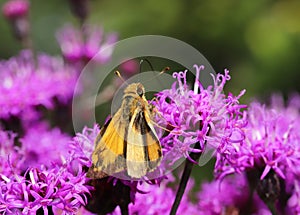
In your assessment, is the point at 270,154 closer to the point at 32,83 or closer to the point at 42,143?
the point at 42,143

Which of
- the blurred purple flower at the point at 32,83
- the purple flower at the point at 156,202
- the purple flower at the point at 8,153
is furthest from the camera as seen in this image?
the blurred purple flower at the point at 32,83

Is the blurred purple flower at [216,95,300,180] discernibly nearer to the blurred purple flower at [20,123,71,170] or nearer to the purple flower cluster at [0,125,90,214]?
the purple flower cluster at [0,125,90,214]

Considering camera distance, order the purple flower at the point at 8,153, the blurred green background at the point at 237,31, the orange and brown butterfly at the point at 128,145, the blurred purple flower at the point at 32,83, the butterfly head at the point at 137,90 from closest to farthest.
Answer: the orange and brown butterfly at the point at 128,145 → the butterfly head at the point at 137,90 → the purple flower at the point at 8,153 → the blurred purple flower at the point at 32,83 → the blurred green background at the point at 237,31

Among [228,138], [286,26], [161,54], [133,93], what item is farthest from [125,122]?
[286,26]

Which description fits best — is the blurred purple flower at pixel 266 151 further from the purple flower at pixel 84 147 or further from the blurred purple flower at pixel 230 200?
the purple flower at pixel 84 147

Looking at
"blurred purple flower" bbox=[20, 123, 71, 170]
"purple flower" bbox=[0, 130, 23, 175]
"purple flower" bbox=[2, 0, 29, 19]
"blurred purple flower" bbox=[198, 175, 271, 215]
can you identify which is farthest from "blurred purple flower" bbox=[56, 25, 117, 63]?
"blurred purple flower" bbox=[198, 175, 271, 215]

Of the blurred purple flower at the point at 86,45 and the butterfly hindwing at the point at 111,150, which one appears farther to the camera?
the blurred purple flower at the point at 86,45

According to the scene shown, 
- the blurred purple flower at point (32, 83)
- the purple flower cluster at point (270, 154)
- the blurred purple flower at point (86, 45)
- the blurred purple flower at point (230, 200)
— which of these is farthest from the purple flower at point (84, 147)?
the blurred purple flower at point (86, 45)
